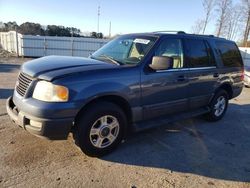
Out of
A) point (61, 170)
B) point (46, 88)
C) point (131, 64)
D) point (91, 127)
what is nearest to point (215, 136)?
point (131, 64)

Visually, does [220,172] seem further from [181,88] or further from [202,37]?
[202,37]

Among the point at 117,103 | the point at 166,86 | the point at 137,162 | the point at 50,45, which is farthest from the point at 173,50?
the point at 50,45

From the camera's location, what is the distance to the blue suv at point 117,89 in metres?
3.39

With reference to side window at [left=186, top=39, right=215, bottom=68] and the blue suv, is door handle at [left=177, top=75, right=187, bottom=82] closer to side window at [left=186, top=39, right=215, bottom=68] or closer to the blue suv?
the blue suv

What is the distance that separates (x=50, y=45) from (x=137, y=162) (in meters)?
18.4

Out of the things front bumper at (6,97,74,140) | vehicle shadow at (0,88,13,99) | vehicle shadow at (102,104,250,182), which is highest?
front bumper at (6,97,74,140)

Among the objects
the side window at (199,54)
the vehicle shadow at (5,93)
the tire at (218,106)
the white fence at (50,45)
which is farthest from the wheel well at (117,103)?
the white fence at (50,45)

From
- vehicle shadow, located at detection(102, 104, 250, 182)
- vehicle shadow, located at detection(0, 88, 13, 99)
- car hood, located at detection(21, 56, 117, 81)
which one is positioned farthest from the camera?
vehicle shadow, located at detection(0, 88, 13, 99)

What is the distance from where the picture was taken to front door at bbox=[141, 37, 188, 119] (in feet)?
14.1

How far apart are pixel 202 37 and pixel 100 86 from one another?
121 inches

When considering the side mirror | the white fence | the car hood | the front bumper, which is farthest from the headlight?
the white fence

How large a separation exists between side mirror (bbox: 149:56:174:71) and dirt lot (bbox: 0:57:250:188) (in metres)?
1.39

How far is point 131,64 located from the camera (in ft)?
13.8

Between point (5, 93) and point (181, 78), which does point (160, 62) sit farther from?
point (5, 93)
